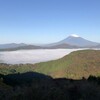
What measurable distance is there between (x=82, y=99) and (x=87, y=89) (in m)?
2.06

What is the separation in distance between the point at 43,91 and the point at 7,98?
182 cm

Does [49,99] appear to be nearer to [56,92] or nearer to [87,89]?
[56,92]

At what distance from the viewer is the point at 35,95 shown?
13.1m

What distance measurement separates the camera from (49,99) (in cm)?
1261

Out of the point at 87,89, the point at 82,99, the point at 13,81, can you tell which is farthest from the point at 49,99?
the point at 13,81

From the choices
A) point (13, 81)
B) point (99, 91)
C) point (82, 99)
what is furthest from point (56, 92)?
point (13, 81)

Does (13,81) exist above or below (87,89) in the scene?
below

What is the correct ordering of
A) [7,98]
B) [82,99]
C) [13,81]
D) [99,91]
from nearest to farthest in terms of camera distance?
[82,99] < [7,98] < [99,91] < [13,81]

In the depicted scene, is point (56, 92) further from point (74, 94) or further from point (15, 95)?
point (15, 95)

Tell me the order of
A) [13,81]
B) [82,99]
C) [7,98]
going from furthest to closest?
[13,81]
[7,98]
[82,99]

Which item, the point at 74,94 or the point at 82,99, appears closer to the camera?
the point at 82,99

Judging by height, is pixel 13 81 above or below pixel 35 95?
below

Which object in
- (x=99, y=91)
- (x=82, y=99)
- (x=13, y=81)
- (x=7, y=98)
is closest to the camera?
(x=82, y=99)

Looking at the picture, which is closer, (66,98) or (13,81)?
(66,98)
